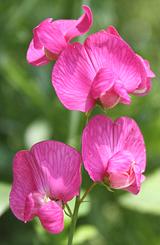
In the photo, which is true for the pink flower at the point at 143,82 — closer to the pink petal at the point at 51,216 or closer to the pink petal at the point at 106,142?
the pink petal at the point at 106,142

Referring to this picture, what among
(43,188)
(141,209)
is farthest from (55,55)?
(141,209)

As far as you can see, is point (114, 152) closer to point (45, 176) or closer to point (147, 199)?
point (45, 176)

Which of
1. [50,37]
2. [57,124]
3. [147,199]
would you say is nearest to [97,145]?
[50,37]

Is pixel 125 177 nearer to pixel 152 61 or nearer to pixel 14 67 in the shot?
pixel 14 67

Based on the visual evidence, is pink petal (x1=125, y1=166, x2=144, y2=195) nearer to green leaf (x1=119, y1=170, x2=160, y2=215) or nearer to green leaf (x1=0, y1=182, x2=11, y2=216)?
green leaf (x1=0, y1=182, x2=11, y2=216)

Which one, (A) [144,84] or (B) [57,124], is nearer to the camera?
(A) [144,84]

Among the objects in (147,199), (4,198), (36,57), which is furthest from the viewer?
(147,199)
